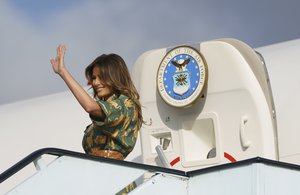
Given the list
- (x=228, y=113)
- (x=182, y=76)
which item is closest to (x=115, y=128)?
(x=228, y=113)

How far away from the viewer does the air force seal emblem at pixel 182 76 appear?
902cm

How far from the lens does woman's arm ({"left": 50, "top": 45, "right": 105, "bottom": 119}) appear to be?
5477 mm

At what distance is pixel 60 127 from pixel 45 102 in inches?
61.6

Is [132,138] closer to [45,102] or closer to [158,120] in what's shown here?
[158,120]

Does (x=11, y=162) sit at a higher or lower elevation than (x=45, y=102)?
lower

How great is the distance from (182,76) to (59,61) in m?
3.55

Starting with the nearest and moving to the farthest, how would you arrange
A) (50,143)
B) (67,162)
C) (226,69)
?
1. (67,162)
2. (226,69)
3. (50,143)

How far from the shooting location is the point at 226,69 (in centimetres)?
897

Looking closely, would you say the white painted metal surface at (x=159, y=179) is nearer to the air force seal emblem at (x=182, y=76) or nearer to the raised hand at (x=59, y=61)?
the raised hand at (x=59, y=61)

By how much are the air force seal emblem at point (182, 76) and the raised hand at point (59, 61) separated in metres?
3.34

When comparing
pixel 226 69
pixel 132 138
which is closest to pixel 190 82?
pixel 226 69

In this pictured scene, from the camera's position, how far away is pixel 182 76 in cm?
910

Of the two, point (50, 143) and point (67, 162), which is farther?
point (50, 143)

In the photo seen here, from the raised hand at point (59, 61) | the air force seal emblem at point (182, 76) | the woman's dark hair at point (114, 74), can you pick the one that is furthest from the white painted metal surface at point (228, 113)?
the raised hand at point (59, 61)
